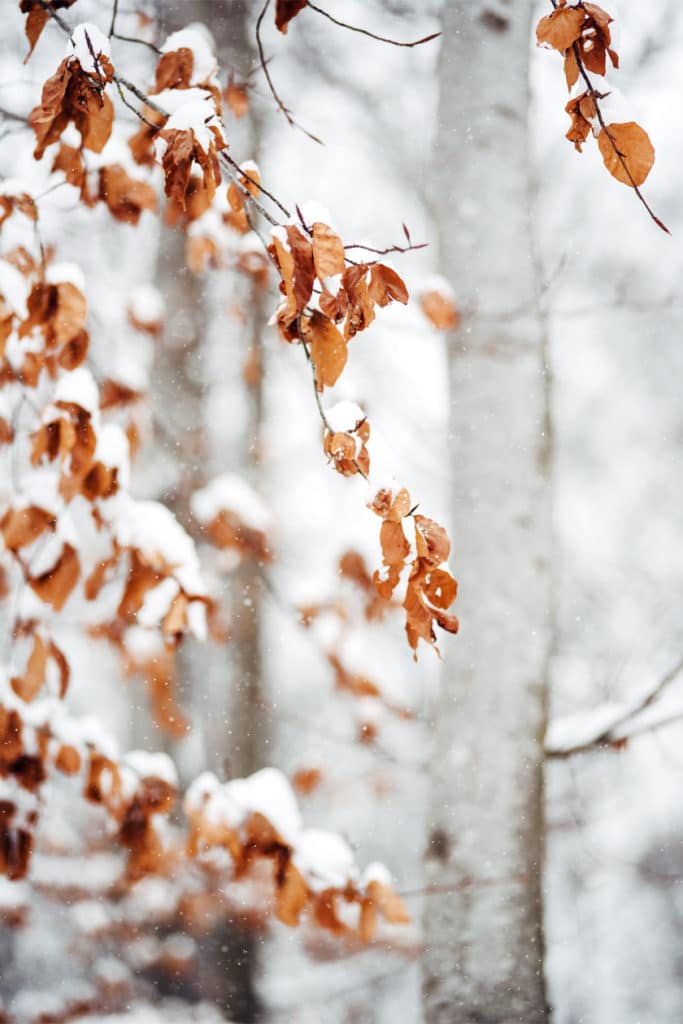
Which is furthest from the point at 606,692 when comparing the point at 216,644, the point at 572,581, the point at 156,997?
the point at 572,581

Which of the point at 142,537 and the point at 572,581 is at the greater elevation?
the point at 572,581

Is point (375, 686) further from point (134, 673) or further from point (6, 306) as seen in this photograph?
point (6, 306)

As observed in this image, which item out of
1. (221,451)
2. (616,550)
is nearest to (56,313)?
(221,451)

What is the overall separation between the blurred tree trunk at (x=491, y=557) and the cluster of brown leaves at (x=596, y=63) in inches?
37.3

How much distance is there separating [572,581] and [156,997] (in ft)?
15.5

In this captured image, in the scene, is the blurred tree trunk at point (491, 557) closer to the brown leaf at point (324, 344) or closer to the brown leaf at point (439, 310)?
the brown leaf at point (439, 310)

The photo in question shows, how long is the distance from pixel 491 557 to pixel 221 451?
8.58 feet

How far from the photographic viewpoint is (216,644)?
3.77m

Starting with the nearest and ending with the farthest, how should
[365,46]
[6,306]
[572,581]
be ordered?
[6,306], [365,46], [572,581]

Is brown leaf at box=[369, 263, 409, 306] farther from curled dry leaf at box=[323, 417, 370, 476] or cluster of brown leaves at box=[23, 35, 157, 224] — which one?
cluster of brown leaves at box=[23, 35, 157, 224]

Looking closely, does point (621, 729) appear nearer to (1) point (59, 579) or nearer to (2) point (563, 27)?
(1) point (59, 579)

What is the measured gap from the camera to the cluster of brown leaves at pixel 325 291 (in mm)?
913

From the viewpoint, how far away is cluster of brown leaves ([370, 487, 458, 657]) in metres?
0.95

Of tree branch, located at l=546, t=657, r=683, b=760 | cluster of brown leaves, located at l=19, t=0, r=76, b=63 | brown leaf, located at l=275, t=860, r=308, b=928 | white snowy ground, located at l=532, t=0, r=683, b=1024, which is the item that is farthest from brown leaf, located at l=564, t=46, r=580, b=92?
white snowy ground, located at l=532, t=0, r=683, b=1024
